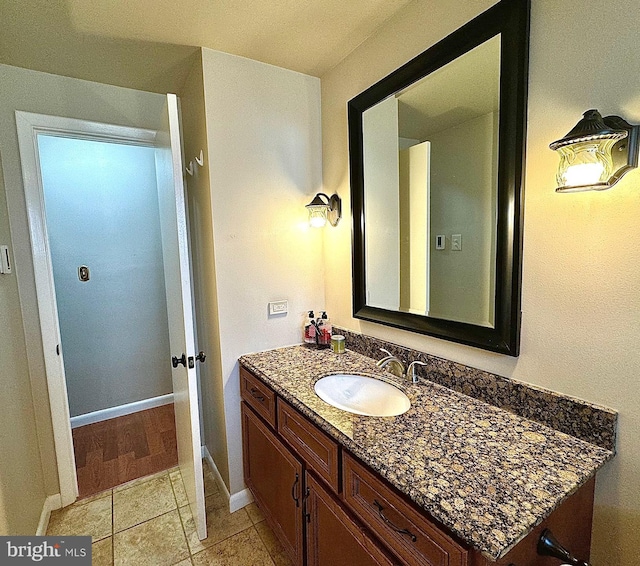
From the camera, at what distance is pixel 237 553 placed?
154 cm

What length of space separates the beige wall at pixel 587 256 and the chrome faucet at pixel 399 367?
31cm

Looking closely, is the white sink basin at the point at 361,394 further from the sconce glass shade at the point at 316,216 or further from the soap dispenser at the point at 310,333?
the sconce glass shade at the point at 316,216

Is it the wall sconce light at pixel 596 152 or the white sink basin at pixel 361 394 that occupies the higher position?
the wall sconce light at pixel 596 152

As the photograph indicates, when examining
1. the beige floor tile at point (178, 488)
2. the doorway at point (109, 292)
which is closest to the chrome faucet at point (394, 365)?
the beige floor tile at point (178, 488)

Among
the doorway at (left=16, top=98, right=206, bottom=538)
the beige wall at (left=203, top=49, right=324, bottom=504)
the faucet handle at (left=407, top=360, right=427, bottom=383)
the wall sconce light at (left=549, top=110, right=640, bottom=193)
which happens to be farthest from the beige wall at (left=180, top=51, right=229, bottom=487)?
the wall sconce light at (left=549, top=110, right=640, bottom=193)

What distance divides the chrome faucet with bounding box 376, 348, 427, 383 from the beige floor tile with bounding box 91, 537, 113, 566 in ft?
4.99

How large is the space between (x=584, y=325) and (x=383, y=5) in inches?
53.4

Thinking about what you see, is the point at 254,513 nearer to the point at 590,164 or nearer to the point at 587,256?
the point at 587,256

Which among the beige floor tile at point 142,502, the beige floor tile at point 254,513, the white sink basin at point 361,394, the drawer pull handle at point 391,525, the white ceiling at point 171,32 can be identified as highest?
the white ceiling at point 171,32

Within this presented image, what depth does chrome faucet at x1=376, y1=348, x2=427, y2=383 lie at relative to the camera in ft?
4.44

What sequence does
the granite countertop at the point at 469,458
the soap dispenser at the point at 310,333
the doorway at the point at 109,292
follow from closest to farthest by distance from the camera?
the granite countertop at the point at 469,458, the soap dispenser at the point at 310,333, the doorway at the point at 109,292

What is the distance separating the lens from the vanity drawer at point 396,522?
2.34ft

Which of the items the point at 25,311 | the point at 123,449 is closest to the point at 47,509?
the point at 123,449

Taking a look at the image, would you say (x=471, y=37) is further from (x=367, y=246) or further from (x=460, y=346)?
(x=460, y=346)
